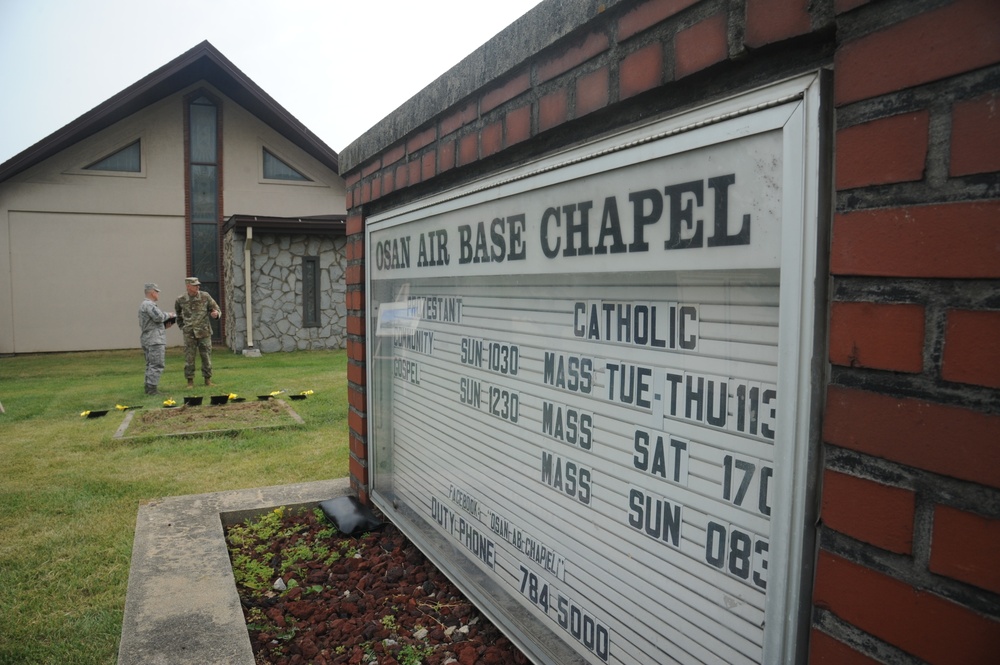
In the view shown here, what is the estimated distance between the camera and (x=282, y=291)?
1709 cm

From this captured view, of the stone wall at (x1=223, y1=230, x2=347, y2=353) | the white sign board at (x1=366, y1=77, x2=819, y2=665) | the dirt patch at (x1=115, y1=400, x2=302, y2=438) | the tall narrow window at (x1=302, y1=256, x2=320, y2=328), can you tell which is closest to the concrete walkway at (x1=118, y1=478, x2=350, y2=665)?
the white sign board at (x1=366, y1=77, x2=819, y2=665)

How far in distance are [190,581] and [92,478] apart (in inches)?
128

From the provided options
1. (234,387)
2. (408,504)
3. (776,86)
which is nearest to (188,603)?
(408,504)

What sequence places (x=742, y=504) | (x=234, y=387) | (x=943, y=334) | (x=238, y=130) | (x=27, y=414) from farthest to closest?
(x=238, y=130) < (x=234, y=387) < (x=27, y=414) < (x=742, y=504) < (x=943, y=334)

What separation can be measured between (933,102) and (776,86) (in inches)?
12.8

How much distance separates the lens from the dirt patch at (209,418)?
768cm

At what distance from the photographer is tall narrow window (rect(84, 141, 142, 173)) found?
18.7 metres

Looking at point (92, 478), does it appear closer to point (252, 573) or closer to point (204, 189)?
point (252, 573)

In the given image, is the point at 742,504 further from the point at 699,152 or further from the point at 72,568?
the point at 72,568

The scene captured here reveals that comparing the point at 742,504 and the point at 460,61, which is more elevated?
the point at 460,61

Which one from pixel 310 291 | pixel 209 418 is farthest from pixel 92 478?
pixel 310 291

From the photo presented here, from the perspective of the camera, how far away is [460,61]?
8.80 feet

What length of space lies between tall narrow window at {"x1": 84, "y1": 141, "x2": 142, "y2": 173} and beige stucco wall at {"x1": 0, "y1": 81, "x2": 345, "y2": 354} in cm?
→ 17

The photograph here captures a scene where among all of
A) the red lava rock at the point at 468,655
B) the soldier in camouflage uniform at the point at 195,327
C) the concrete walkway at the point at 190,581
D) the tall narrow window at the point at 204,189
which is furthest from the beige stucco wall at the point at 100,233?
the red lava rock at the point at 468,655
